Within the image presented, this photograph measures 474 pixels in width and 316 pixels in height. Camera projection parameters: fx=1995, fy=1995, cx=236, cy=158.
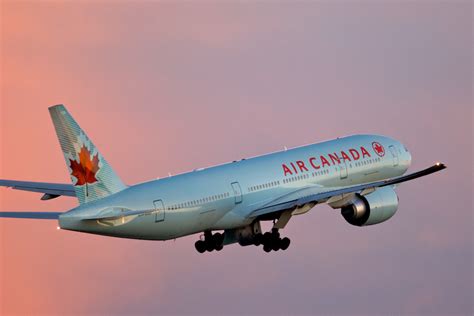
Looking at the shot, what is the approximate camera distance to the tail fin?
9381cm

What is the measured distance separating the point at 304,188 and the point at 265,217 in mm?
3774

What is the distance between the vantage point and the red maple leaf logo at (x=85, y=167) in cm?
9488

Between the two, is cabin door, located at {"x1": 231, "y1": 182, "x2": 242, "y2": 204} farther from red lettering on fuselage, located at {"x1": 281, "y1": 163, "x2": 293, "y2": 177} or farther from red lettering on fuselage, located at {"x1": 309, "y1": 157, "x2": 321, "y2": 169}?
red lettering on fuselage, located at {"x1": 309, "y1": 157, "x2": 321, "y2": 169}

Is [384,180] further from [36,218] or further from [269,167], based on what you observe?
[36,218]

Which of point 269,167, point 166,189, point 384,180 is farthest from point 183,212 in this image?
point 384,180

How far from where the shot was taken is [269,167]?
105375mm

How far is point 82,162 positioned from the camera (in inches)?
3738

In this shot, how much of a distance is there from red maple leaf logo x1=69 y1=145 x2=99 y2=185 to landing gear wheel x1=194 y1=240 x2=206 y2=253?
11007 millimetres

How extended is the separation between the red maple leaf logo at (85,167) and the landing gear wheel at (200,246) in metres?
11.0

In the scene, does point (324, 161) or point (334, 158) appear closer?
point (324, 161)

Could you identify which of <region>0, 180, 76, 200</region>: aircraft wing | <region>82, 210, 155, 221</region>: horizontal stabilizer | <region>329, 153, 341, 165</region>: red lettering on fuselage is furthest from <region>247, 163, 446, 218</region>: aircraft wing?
<region>0, 180, 76, 200</region>: aircraft wing

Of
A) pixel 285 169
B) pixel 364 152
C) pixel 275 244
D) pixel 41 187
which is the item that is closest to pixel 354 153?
pixel 364 152

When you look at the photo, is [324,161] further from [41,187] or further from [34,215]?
[34,215]

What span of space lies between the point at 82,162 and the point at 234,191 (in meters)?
10.5
